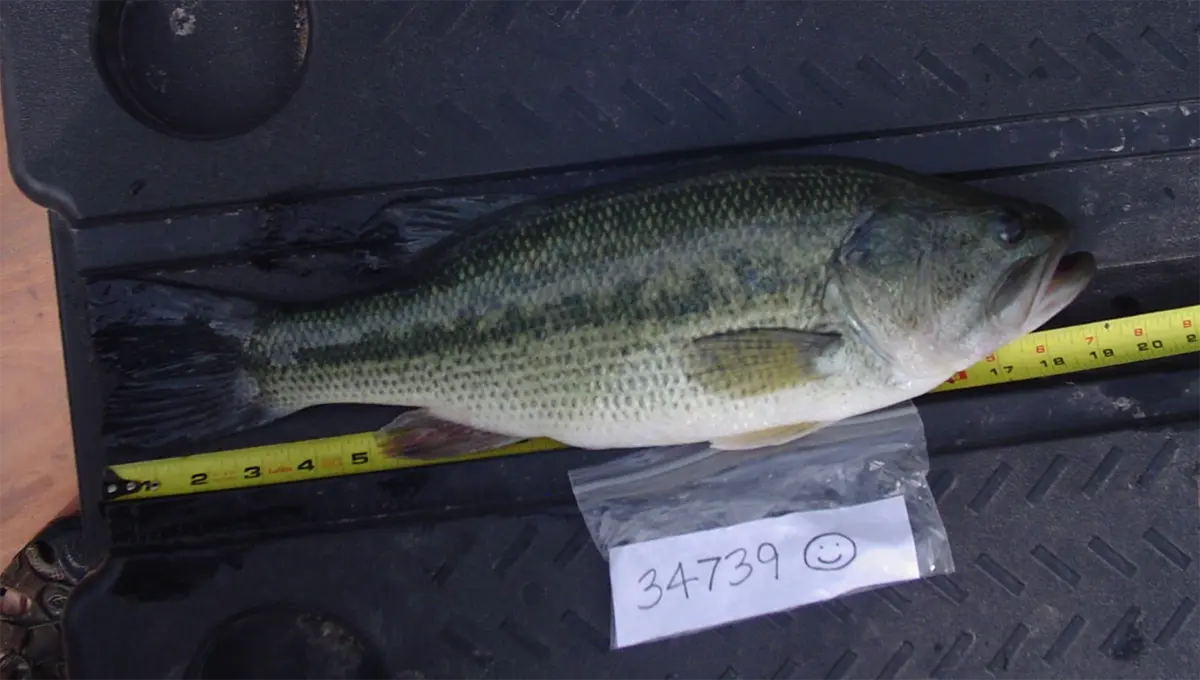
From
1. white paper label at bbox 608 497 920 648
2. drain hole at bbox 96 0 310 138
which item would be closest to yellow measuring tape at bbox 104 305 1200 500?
white paper label at bbox 608 497 920 648

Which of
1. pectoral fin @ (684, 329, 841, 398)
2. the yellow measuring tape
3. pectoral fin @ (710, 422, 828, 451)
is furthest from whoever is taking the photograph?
the yellow measuring tape

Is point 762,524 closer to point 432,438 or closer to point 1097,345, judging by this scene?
point 432,438

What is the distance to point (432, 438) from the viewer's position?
5.68ft

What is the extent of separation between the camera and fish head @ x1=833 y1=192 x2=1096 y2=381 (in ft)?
5.22

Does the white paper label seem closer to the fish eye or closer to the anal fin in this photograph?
the anal fin

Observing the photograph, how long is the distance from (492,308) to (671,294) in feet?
1.16

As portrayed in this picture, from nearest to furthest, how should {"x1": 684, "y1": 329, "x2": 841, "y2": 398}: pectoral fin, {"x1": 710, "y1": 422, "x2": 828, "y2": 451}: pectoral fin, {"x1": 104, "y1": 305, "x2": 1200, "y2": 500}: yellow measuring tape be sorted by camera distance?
{"x1": 684, "y1": 329, "x2": 841, "y2": 398}: pectoral fin
{"x1": 710, "y1": 422, "x2": 828, "y2": 451}: pectoral fin
{"x1": 104, "y1": 305, "x2": 1200, "y2": 500}: yellow measuring tape

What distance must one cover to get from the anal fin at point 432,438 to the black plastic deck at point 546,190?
0.45 ft

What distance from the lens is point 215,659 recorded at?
5.96 ft

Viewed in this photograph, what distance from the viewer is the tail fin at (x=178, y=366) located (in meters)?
1.75

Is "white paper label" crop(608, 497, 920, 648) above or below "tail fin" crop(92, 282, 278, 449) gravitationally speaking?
below

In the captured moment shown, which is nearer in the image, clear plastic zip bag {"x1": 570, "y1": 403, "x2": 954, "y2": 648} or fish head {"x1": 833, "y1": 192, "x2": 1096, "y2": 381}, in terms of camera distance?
fish head {"x1": 833, "y1": 192, "x2": 1096, "y2": 381}

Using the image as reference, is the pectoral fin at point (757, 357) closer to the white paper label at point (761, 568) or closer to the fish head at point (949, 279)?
the fish head at point (949, 279)

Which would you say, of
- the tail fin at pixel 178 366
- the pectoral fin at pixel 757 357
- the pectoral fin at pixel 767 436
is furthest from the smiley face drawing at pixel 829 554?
the tail fin at pixel 178 366
